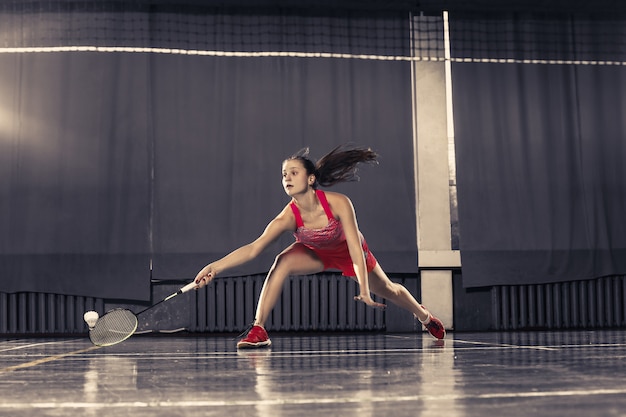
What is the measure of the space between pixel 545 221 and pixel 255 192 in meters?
2.72

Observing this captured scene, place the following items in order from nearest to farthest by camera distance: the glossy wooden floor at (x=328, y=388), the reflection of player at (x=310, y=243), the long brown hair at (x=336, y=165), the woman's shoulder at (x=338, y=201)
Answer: the glossy wooden floor at (x=328, y=388) → the reflection of player at (x=310, y=243) → the woman's shoulder at (x=338, y=201) → the long brown hair at (x=336, y=165)

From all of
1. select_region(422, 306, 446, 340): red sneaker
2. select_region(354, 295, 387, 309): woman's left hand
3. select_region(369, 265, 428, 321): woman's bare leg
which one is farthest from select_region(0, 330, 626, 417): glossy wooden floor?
select_region(422, 306, 446, 340): red sneaker

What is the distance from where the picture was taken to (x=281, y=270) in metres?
4.44

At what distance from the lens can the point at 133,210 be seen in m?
7.32

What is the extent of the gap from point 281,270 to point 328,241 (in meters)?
0.31

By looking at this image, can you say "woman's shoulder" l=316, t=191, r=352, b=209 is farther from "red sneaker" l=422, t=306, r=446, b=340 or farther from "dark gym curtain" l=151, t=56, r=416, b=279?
"dark gym curtain" l=151, t=56, r=416, b=279

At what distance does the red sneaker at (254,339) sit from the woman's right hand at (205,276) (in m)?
0.38

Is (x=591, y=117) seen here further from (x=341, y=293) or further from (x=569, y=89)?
(x=341, y=293)

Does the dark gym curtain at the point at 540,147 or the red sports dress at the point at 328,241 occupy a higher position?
the dark gym curtain at the point at 540,147

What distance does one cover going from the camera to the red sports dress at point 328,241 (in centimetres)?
451

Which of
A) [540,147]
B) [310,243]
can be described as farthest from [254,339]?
[540,147]

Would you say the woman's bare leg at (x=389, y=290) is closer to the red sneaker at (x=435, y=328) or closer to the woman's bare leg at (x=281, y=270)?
the red sneaker at (x=435, y=328)

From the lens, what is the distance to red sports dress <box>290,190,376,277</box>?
177 inches

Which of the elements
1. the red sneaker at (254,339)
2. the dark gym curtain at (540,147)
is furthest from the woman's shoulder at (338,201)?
the dark gym curtain at (540,147)
